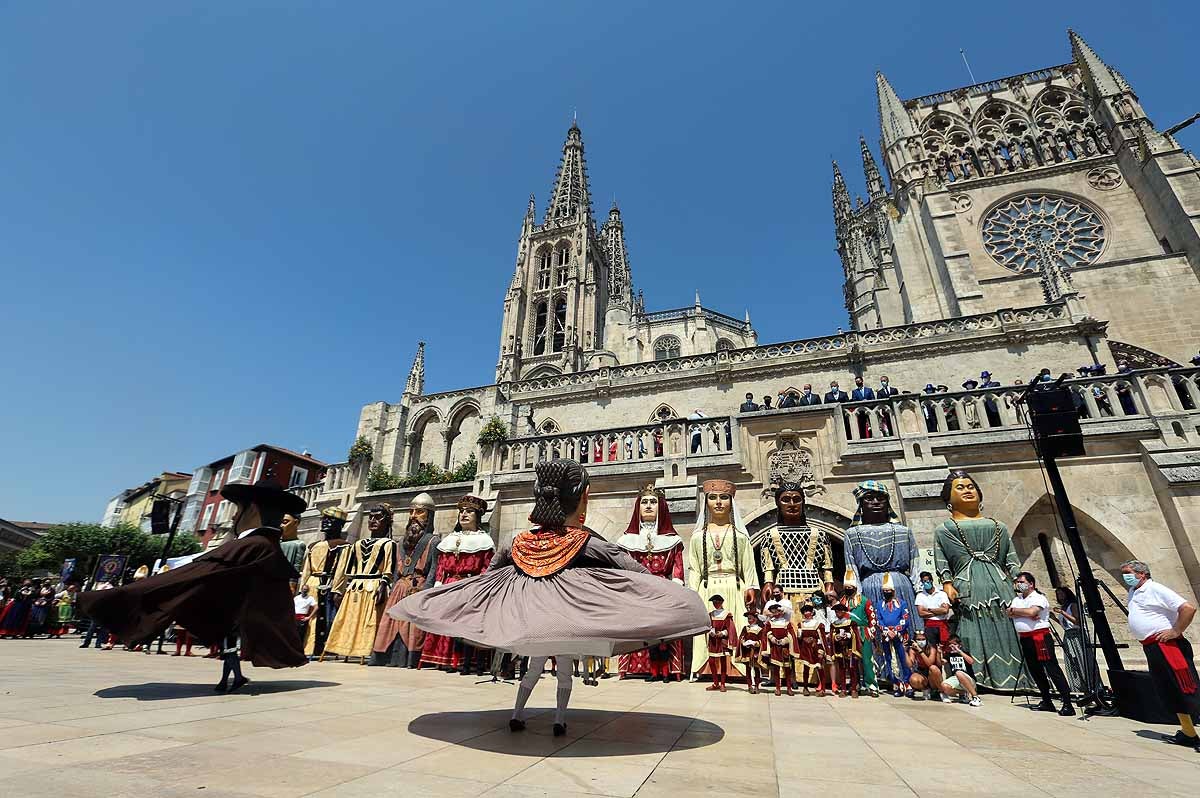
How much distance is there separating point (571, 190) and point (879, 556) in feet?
185

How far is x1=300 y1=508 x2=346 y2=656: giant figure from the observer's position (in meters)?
9.26

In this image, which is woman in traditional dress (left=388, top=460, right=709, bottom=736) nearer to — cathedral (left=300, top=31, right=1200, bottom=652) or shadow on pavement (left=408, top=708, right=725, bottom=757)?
shadow on pavement (left=408, top=708, right=725, bottom=757)

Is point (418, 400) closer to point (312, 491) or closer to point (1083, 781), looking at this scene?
point (312, 491)

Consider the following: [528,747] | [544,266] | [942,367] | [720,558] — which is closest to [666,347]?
[544,266]

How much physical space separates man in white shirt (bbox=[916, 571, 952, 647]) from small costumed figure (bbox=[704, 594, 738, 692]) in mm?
2318

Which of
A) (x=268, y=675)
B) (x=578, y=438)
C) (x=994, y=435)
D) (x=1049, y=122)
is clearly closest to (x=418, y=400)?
(x=578, y=438)

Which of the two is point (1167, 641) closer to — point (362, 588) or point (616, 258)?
point (362, 588)

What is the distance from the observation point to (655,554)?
807 centimetres

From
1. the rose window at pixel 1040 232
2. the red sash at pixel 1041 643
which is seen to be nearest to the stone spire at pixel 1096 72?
the rose window at pixel 1040 232

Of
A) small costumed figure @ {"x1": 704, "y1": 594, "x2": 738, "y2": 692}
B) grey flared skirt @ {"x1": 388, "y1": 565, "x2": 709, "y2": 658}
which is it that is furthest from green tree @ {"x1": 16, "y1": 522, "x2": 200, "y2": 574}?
grey flared skirt @ {"x1": 388, "y1": 565, "x2": 709, "y2": 658}

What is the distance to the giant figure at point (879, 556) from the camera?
6.69 meters

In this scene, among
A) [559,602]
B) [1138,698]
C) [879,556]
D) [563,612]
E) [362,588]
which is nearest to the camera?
[563,612]

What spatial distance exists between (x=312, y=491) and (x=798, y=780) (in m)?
18.8

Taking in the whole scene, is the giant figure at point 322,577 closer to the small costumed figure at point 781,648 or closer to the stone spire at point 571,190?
the small costumed figure at point 781,648
